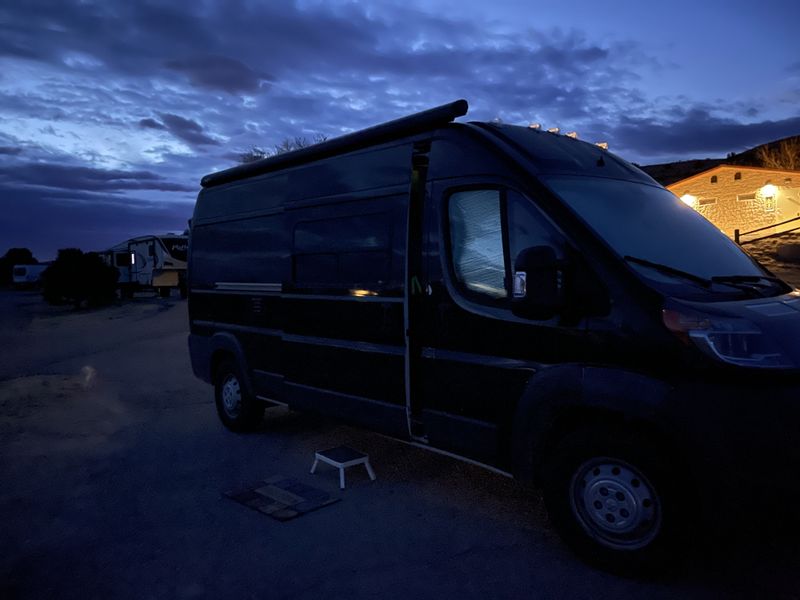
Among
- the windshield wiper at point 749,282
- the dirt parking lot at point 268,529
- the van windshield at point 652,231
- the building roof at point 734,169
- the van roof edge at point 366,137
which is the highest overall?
the building roof at point 734,169

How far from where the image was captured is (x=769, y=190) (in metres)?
32.4

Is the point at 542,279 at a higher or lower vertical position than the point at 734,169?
lower

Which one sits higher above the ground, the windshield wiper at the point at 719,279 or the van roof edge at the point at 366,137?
the van roof edge at the point at 366,137

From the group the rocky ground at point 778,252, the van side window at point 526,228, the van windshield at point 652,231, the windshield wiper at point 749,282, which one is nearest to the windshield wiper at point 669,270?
the van windshield at point 652,231

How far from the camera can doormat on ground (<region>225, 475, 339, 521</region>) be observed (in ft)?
15.3

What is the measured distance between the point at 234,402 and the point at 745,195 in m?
33.6

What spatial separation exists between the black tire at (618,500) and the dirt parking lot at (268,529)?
15cm

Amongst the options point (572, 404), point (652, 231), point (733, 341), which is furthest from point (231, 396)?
point (733, 341)

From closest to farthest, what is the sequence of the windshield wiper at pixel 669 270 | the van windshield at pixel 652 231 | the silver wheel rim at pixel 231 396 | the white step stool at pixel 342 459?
the windshield wiper at pixel 669 270
the van windshield at pixel 652 231
the white step stool at pixel 342 459
the silver wheel rim at pixel 231 396

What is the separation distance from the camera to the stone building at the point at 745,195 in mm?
32250

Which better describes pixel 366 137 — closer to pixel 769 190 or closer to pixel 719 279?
pixel 719 279

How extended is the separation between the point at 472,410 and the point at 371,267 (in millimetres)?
1422

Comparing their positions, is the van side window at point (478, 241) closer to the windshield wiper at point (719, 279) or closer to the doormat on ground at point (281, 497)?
the windshield wiper at point (719, 279)

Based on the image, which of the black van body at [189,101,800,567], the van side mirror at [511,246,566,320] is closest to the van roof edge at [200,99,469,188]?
the black van body at [189,101,800,567]
